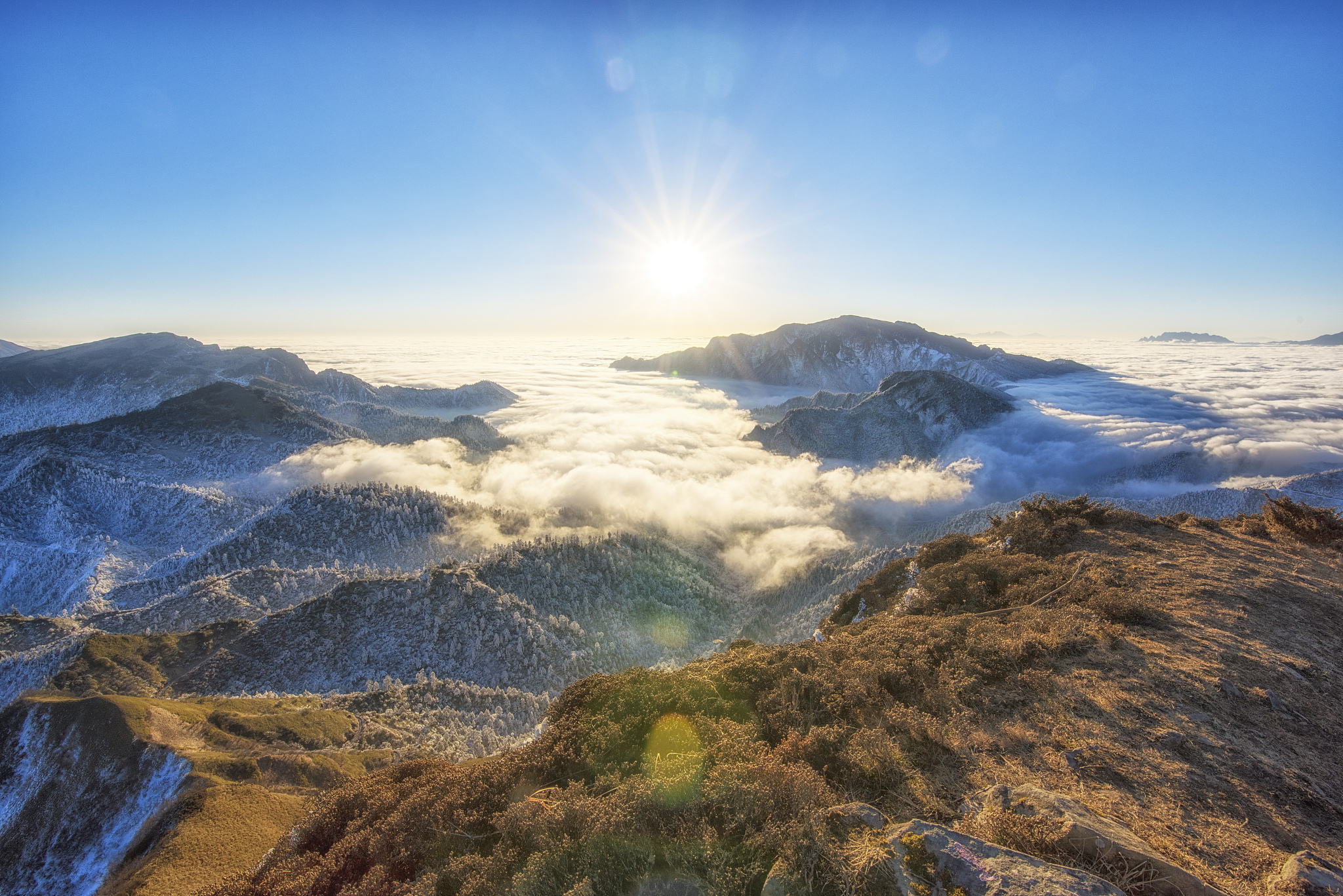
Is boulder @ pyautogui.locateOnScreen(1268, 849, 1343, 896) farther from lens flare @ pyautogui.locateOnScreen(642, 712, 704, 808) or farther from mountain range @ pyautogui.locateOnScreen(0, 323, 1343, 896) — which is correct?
lens flare @ pyautogui.locateOnScreen(642, 712, 704, 808)

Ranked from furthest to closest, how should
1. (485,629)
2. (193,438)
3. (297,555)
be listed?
(193,438)
(297,555)
(485,629)

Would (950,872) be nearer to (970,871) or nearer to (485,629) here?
(970,871)

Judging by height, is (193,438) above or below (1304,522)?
below

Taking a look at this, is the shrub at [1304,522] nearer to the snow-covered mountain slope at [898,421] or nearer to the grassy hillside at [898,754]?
the grassy hillside at [898,754]

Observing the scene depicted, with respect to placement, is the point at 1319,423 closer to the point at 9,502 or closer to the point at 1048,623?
the point at 1048,623

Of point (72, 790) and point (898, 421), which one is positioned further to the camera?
point (898, 421)

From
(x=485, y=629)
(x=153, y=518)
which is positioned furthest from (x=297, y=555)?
(x=485, y=629)
